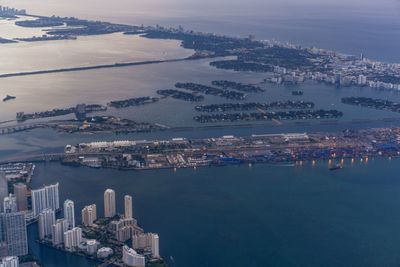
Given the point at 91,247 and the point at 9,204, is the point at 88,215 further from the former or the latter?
the point at 9,204

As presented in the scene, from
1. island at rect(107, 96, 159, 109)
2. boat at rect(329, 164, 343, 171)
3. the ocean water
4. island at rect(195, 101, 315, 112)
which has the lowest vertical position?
boat at rect(329, 164, 343, 171)

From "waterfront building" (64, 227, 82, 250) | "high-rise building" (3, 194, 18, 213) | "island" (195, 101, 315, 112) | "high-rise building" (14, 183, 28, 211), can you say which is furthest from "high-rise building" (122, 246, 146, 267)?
"island" (195, 101, 315, 112)

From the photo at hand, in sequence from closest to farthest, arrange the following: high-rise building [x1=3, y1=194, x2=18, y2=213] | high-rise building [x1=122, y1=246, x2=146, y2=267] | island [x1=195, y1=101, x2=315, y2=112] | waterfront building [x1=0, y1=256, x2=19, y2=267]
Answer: waterfront building [x1=0, y1=256, x2=19, y2=267]
high-rise building [x1=122, y1=246, x2=146, y2=267]
high-rise building [x1=3, y1=194, x2=18, y2=213]
island [x1=195, y1=101, x2=315, y2=112]

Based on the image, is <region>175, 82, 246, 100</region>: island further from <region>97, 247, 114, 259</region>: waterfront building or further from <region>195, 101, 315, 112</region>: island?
<region>97, 247, 114, 259</region>: waterfront building

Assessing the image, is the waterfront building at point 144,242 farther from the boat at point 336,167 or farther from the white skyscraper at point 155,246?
the boat at point 336,167

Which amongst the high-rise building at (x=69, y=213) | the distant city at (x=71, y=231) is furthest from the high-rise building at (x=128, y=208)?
the high-rise building at (x=69, y=213)

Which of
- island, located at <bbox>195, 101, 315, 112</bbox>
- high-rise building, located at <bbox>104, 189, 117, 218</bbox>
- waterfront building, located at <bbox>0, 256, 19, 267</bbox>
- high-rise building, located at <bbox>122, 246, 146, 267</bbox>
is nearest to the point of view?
waterfront building, located at <bbox>0, 256, 19, 267</bbox>
